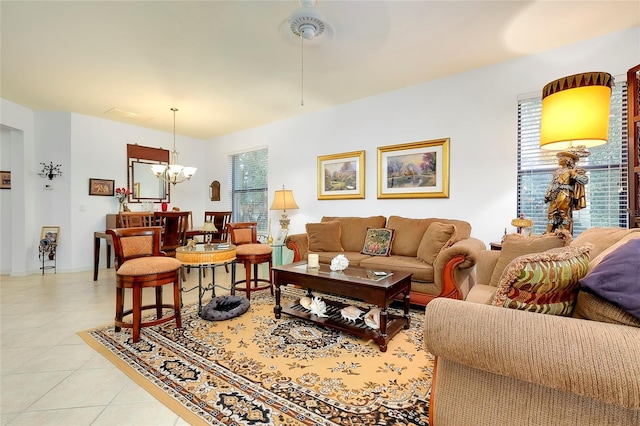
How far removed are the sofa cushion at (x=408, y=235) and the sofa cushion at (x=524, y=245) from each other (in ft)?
3.90

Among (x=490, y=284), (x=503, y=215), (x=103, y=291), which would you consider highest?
(x=503, y=215)

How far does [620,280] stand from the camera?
0.97 m

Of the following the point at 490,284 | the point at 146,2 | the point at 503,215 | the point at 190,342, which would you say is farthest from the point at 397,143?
the point at 190,342

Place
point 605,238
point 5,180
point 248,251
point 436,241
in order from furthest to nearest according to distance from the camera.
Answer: point 5,180, point 248,251, point 436,241, point 605,238

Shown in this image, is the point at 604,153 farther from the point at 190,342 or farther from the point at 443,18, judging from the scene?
the point at 190,342

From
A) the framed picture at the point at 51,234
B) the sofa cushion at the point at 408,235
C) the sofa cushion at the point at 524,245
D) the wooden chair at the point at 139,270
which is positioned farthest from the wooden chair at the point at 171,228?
the sofa cushion at the point at 524,245

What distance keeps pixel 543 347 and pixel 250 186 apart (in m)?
5.54

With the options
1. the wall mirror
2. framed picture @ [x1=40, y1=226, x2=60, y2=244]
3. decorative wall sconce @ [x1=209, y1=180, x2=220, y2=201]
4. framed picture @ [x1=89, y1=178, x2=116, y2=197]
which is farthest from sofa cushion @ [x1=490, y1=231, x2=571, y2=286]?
framed picture @ [x1=40, y1=226, x2=60, y2=244]

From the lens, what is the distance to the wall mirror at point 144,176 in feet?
18.1

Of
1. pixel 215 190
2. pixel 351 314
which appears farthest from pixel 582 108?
pixel 215 190

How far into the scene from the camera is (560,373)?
3.00 feet

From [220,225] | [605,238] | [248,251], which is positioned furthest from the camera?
[220,225]

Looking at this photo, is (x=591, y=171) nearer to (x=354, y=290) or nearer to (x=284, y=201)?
(x=354, y=290)

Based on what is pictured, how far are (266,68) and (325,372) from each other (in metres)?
3.07
